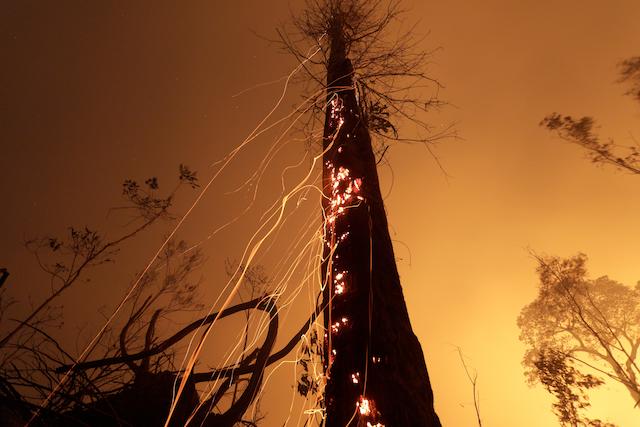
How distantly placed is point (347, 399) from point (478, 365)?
1249 inches

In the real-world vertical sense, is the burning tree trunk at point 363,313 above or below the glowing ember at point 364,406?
above

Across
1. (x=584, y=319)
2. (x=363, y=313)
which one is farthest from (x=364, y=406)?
(x=584, y=319)

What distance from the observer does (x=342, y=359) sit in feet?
5.00

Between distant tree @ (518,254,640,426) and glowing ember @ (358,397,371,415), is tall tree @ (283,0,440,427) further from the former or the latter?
distant tree @ (518,254,640,426)

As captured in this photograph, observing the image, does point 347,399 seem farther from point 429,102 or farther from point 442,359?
point 442,359

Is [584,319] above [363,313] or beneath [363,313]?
above

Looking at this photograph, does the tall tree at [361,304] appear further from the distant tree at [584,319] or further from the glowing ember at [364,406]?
the distant tree at [584,319]

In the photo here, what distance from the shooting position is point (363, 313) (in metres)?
1.60

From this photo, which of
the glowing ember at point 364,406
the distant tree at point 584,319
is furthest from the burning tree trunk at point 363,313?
the distant tree at point 584,319

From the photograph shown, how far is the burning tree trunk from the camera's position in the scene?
1395 millimetres

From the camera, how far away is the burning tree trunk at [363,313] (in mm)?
1395

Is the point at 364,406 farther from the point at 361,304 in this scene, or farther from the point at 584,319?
the point at 584,319

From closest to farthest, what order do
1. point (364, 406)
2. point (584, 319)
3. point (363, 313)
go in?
point (364, 406), point (363, 313), point (584, 319)

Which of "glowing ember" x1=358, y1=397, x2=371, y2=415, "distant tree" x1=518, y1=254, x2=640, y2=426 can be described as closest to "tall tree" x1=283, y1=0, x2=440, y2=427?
"glowing ember" x1=358, y1=397, x2=371, y2=415
